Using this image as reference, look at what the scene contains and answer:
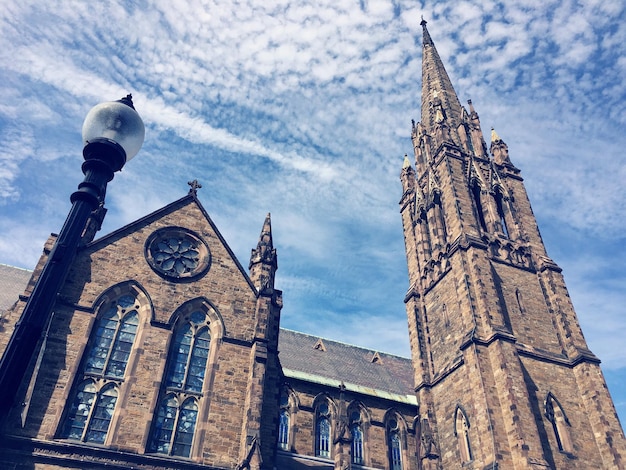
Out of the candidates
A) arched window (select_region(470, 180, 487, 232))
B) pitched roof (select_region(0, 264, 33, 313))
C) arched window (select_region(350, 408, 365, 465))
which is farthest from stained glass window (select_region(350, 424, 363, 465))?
pitched roof (select_region(0, 264, 33, 313))

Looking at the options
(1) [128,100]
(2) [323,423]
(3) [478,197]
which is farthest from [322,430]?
(1) [128,100]

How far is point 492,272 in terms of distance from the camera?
23.6 meters

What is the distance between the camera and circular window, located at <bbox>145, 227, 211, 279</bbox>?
17422 mm

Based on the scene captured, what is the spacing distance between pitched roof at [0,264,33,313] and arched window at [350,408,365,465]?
1584 centimetres

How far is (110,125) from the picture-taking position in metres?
6.38

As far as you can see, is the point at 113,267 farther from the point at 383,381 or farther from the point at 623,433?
the point at 623,433

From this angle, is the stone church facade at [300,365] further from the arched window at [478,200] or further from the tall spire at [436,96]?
the tall spire at [436,96]

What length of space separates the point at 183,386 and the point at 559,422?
1477 centimetres

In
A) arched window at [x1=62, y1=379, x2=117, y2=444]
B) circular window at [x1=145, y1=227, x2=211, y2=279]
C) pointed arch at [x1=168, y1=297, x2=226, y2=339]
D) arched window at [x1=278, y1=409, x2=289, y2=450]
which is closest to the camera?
arched window at [x1=62, y1=379, x2=117, y2=444]

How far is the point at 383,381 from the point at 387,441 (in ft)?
14.6

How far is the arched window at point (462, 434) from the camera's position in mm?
19355

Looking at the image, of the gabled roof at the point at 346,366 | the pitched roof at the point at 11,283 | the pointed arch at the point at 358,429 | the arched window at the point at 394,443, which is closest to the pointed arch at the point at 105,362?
the pitched roof at the point at 11,283

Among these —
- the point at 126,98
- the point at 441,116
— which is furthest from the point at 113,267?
the point at 441,116

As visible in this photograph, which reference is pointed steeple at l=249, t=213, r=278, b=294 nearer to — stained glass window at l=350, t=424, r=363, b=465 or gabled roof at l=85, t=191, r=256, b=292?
gabled roof at l=85, t=191, r=256, b=292
